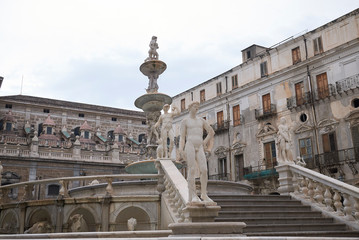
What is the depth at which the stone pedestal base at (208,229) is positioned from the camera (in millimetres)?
5988

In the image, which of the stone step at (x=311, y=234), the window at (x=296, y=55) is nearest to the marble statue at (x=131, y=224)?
the stone step at (x=311, y=234)

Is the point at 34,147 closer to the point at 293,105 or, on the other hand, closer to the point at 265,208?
the point at 293,105

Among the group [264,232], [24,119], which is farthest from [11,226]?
[24,119]

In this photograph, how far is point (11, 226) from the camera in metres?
11.1

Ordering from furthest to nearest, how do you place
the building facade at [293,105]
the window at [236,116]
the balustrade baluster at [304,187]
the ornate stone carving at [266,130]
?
the window at [236,116] < the ornate stone carving at [266,130] < the building facade at [293,105] < the balustrade baluster at [304,187]

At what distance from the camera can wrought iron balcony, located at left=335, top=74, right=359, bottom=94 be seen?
21.5 meters

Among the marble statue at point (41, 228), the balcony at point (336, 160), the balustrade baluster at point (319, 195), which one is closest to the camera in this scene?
the marble statue at point (41, 228)

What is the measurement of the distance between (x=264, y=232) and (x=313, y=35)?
20.0 meters

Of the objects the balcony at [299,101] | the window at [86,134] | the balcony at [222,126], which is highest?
the window at [86,134]

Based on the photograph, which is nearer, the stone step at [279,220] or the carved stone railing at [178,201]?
the carved stone railing at [178,201]

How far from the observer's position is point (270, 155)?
84.5ft

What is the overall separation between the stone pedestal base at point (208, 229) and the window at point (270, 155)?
780 inches

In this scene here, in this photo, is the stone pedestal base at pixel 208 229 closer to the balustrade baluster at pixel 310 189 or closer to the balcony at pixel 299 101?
the balustrade baluster at pixel 310 189

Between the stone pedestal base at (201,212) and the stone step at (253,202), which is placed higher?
the stone step at (253,202)
